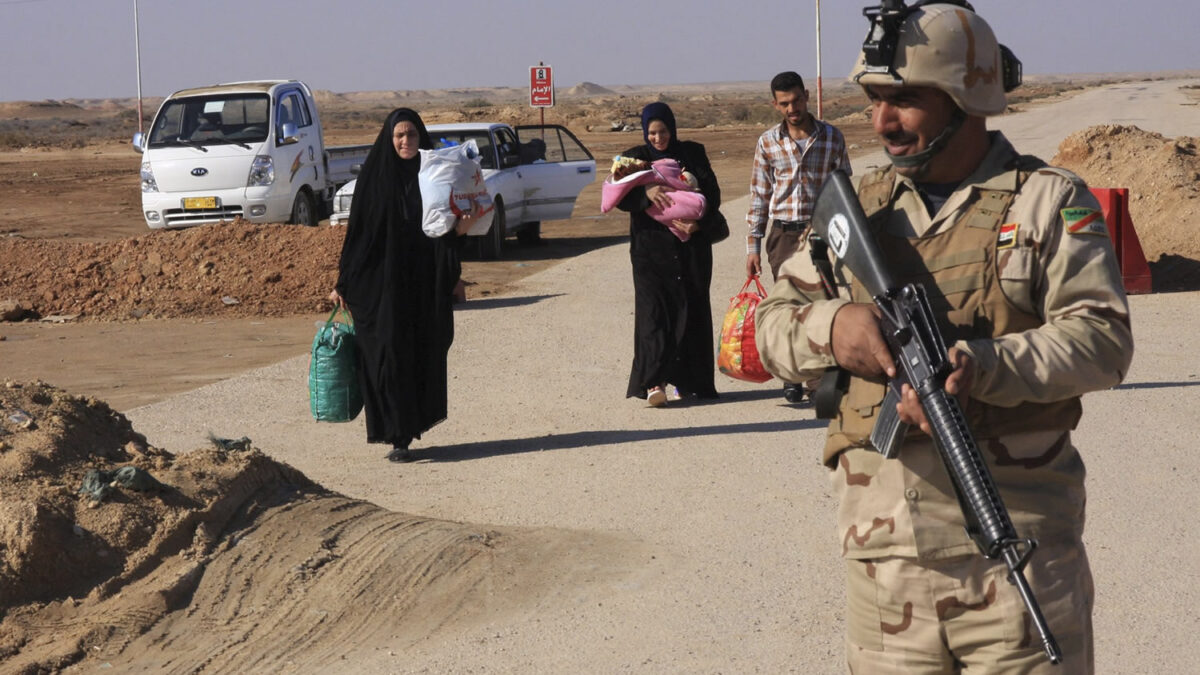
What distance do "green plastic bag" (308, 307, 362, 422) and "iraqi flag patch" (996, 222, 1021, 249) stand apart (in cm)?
536

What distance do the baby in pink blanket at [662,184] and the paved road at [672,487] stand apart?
4.00 ft

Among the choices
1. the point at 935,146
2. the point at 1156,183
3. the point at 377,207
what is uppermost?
the point at 935,146

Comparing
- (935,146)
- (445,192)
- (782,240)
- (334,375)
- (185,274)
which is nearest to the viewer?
(935,146)

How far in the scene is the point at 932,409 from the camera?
241 centimetres

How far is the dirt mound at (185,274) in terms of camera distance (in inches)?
555

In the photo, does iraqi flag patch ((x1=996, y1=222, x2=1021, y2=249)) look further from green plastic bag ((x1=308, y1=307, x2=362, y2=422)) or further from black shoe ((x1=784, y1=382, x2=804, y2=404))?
black shoe ((x1=784, y1=382, x2=804, y2=404))

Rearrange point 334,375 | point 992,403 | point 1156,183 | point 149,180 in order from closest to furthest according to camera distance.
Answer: point 992,403
point 334,375
point 1156,183
point 149,180

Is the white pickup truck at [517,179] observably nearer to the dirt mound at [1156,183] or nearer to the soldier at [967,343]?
the dirt mound at [1156,183]

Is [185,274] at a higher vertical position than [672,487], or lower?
higher

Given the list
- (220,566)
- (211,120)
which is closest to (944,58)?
(220,566)

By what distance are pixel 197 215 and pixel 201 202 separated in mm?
210

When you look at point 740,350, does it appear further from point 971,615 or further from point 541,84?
point 541,84

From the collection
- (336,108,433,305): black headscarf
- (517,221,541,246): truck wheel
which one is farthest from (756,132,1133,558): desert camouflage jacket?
(517,221,541,246): truck wheel

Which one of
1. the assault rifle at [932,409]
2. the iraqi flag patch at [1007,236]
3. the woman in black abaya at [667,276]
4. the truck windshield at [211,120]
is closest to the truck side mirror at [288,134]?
the truck windshield at [211,120]
